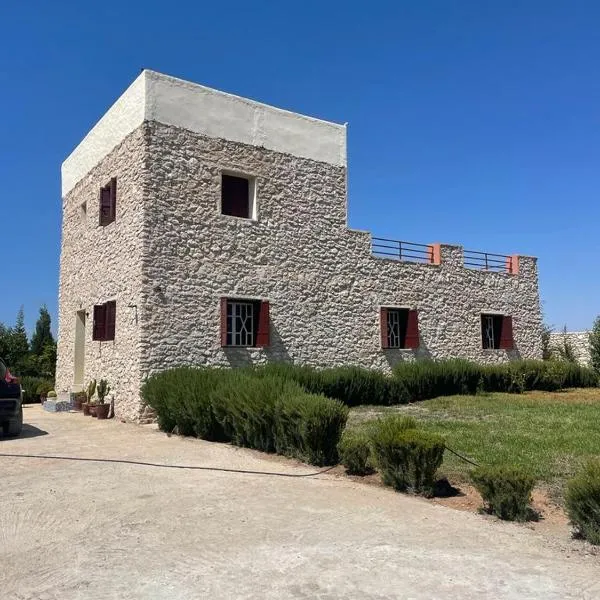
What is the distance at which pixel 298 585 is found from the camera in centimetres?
403

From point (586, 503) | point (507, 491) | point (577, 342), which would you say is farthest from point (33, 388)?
point (577, 342)

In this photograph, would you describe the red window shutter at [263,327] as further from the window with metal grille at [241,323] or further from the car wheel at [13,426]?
the car wheel at [13,426]

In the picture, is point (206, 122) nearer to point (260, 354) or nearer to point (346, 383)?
point (260, 354)

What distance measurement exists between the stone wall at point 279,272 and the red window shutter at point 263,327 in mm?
213

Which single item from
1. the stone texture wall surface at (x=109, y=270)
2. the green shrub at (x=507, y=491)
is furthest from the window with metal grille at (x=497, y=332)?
the green shrub at (x=507, y=491)

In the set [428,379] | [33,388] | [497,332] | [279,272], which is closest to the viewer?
[279,272]

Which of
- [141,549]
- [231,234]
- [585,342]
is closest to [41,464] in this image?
[141,549]

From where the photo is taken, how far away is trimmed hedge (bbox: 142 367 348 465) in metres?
8.24

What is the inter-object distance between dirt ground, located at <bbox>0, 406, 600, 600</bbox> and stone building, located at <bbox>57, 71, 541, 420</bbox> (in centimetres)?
709

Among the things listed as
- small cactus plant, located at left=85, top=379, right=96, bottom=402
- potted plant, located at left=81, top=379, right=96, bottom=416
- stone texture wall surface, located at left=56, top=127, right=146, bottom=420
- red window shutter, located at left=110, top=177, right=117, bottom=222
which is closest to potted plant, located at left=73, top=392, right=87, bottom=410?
potted plant, located at left=81, top=379, right=96, bottom=416

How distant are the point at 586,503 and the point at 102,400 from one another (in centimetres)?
1264

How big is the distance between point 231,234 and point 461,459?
9286mm

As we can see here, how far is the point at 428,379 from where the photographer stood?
17.5 meters

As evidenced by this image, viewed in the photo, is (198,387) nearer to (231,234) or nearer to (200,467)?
(200,467)
